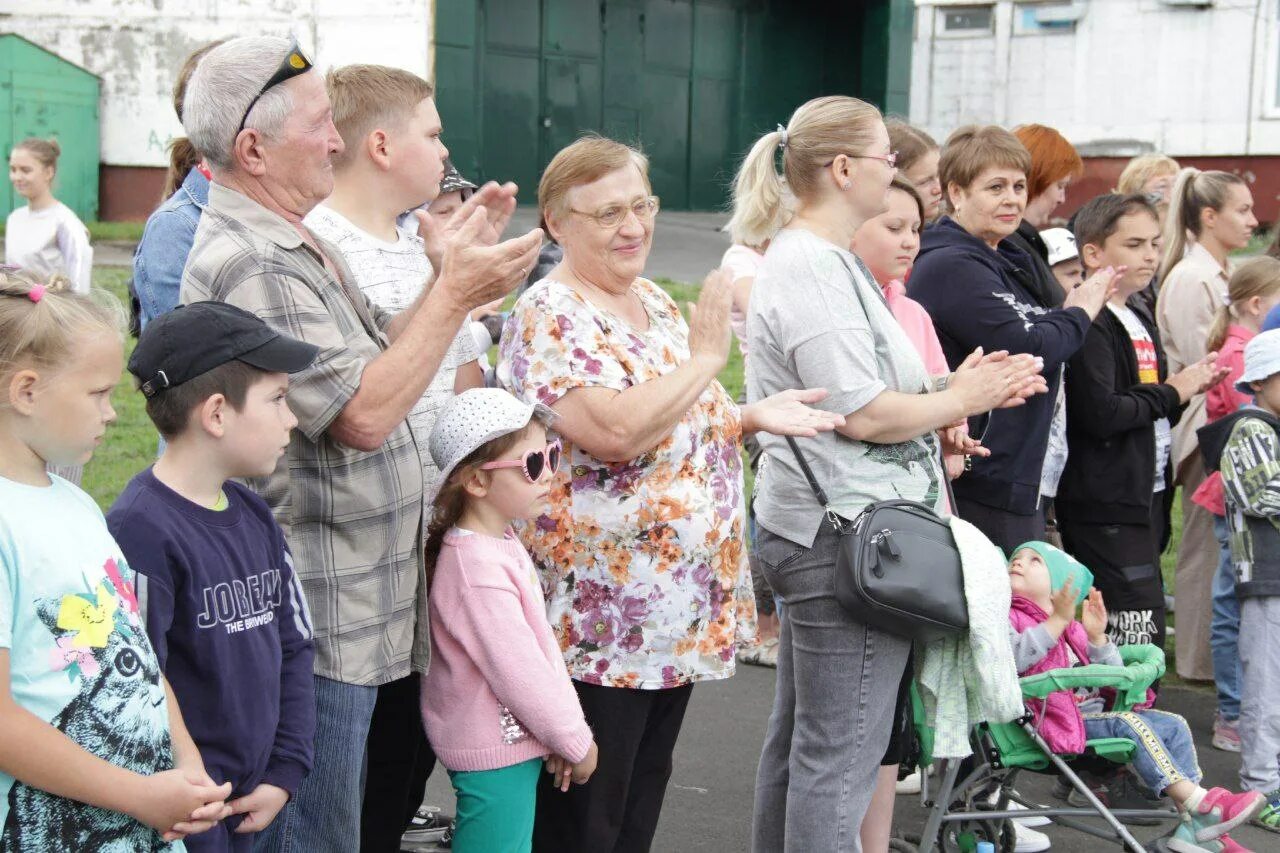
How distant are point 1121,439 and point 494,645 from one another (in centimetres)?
280

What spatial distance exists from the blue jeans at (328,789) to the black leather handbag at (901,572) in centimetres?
121

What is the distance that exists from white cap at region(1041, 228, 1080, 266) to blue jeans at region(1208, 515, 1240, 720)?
1.18 metres

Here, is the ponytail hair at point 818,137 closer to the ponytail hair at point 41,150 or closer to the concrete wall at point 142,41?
the ponytail hair at point 41,150

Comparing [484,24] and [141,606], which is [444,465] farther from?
[484,24]

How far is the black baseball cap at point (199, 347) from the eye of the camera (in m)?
2.48

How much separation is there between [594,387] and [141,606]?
1193 millimetres

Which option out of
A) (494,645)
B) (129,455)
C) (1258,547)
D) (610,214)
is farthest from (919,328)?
(129,455)

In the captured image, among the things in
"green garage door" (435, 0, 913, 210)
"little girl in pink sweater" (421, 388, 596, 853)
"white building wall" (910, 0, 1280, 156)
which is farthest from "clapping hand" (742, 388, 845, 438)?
"white building wall" (910, 0, 1280, 156)

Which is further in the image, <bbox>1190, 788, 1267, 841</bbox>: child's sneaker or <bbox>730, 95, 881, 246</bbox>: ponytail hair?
<bbox>1190, 788, 1267, 841</bbox>: child's sneaker

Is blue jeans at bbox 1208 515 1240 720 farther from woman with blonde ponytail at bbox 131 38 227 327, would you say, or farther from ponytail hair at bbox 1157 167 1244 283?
woman with blonde ponytail at bbox 131 38 227 327

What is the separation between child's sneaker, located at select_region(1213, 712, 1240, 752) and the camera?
5.26 metres

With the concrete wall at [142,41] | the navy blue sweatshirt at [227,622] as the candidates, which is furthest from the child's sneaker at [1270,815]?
the concrete wall at [142,41]

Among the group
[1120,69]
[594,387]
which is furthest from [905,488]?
[1120,69]

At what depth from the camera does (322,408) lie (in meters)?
2.66
